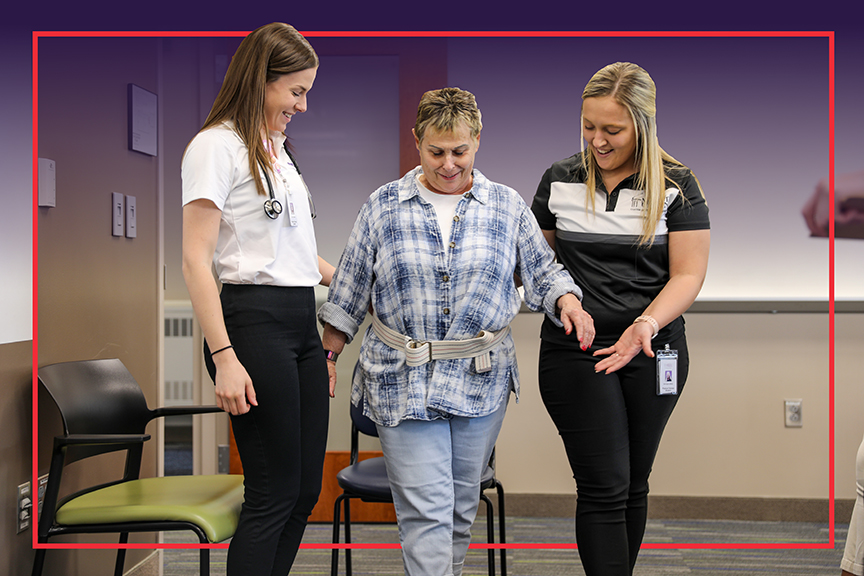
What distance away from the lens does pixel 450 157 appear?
1456 mm

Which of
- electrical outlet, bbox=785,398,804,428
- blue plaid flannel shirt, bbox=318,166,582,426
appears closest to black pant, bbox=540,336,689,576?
blue plaid flannel shirt, bbox=318,166,582,426

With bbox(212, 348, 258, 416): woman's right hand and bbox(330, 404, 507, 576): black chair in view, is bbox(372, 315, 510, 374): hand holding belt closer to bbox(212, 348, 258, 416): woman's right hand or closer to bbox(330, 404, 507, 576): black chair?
bbox(212, 348, 258, 416): woman's right hand

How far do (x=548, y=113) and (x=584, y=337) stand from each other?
1.78 metres

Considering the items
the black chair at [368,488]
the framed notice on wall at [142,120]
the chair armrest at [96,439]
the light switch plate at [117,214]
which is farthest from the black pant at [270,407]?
the framed notice on wall at [142,120]

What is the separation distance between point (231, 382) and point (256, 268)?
22cm

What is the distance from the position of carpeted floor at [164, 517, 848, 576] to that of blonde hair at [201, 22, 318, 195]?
65.9 inches

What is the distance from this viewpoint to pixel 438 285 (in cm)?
151

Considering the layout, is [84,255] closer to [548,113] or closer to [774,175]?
[548,113]

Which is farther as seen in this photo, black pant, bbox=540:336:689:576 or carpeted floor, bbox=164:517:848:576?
carpeted floor, bbox=164:517:848:576

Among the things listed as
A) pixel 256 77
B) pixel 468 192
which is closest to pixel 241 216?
pixel 256 77

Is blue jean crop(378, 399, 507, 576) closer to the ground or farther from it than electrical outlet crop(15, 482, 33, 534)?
farther from it

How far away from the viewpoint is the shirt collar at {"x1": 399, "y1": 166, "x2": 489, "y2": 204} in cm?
154

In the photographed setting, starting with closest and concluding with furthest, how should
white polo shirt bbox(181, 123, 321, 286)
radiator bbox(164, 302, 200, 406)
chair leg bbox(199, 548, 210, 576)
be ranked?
1. white polo shirt bbox(181, 123, 321, 286)
2. chair leg bbox(199, 548, 210, 576)
3. radiator bbox(164, 302, 200, 406)

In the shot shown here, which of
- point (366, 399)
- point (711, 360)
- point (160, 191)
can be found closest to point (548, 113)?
point (711, 360)
